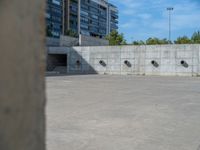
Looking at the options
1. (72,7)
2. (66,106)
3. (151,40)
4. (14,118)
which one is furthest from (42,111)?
(72,7)

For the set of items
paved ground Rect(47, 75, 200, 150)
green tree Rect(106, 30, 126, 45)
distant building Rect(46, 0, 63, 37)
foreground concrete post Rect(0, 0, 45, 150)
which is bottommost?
paved ground Rect(47, 75, 200, 150)

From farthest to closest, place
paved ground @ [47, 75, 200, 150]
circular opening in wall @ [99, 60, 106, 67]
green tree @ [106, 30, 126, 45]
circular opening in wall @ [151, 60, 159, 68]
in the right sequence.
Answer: green tree @ [106, 30, 126, 45]
circular opening in wall @ [99, 60, 106, 67]
circular opening in wall @ [151, 60, 159, 68]
paved ground @ [47, 75, 200, 150]

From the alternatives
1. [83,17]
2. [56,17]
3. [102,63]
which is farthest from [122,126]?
[83,17]

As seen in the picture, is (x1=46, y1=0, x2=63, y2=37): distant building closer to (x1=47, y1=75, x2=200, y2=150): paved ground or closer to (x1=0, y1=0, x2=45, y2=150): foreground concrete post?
(x1=47, y1=75, x2=200, y2=150): paved ground

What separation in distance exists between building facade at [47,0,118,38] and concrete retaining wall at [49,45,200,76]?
51423 millimetres

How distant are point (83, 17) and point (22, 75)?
113m

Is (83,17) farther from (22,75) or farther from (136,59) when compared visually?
(22,75)

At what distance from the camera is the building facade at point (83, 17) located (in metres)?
98.4

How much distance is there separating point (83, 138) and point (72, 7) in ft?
340

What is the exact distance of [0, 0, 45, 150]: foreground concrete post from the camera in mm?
1377

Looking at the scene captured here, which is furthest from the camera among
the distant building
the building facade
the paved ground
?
the building facade

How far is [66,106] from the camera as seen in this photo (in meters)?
9.73

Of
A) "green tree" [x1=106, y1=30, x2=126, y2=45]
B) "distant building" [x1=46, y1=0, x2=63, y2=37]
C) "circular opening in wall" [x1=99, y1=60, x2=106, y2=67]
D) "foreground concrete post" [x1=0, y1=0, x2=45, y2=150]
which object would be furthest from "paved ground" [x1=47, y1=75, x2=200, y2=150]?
"distant building" [x1=46, y1=0, x2=63, y2=37]

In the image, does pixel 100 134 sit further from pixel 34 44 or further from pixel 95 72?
pixel 95 72
